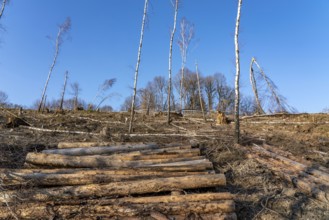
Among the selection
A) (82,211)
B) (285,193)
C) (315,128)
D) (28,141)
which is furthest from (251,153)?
(28,141)

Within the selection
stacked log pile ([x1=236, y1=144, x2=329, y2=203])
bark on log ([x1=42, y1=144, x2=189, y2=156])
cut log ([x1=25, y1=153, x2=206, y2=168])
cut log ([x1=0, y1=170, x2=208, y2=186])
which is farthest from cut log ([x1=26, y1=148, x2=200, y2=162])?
stacked log pile ([x1=236, y1=144, x2=329, y2=203])

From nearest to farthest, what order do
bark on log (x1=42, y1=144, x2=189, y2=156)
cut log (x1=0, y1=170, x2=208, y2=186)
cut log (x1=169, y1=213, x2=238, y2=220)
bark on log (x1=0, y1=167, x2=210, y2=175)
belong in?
cut log (x1=169, y1=213, x2=238, y2=220)
cut log (x1=0, y1=170, x2=208, y2=186)
bark on log (x1=0, y1=167, x2=210, y2=175)
bark on log (x1=42, y1=144, x2=189, y2=156)

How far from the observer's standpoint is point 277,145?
8.23 metres

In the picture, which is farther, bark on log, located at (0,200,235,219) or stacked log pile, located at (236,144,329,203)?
stacked log pile, located at (236,144,329,203)

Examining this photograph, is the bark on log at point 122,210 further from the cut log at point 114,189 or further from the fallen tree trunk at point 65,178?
the fallen tree trunk at point 65,178

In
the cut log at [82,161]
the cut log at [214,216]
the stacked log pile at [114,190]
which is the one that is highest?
the cut log at [82,161]

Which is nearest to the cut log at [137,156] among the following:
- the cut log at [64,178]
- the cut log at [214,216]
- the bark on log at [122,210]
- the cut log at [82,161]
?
the cut log at [82,161]

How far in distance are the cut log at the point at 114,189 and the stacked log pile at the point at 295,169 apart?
1.54m

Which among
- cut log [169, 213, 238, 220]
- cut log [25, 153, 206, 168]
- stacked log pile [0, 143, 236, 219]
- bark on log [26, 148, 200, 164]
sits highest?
bark on log [26, 148, 200, 164]

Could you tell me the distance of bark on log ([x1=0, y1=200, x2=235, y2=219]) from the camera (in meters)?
4.16

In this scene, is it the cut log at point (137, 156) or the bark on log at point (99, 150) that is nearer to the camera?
the cut log at point (137, 156)

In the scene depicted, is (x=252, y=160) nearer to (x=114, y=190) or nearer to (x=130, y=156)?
(x=130, y=156)

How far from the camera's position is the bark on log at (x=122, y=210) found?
4.16m

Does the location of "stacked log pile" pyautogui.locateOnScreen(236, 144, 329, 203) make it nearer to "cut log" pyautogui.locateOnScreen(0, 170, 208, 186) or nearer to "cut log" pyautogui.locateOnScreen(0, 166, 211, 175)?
"cut log" pyautogui.locateOnScreen(0, 166, 211, 175)
